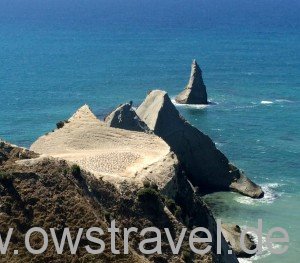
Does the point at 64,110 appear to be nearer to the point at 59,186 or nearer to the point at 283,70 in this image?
the point at 283,70

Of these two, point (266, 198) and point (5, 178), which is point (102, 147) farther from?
point (266, 198)

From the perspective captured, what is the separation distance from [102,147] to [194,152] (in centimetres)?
2572

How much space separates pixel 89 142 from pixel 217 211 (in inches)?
855

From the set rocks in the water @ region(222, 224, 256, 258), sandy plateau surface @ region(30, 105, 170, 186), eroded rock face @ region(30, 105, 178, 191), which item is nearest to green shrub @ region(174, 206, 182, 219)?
eroded rock face @ region(30, 105, 178, 191)

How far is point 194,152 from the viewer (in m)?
95.9

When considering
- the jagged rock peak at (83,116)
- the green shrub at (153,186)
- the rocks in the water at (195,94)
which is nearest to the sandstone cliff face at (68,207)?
the green shrub at (153,186)

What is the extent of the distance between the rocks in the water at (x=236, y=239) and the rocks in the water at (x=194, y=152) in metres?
16.4

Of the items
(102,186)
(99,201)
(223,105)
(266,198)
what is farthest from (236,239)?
(223,105)

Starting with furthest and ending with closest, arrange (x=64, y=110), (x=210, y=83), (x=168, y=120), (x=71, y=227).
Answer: (x=210, y=83)
(x=64, y=110)
(x=168, y=120)
(x=71, y=227)

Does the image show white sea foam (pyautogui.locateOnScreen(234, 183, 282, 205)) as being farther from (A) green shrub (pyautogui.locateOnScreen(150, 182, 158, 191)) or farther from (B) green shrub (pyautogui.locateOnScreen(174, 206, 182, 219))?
(A) green shrub (pyautogui.locateOnScreen(150, 182, 158, 191))

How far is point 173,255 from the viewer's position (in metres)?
54.2

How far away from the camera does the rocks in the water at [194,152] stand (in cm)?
9481

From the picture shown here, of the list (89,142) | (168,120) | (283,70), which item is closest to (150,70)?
(283,70)

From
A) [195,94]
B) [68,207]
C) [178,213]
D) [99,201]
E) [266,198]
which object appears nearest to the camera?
[68,207]
